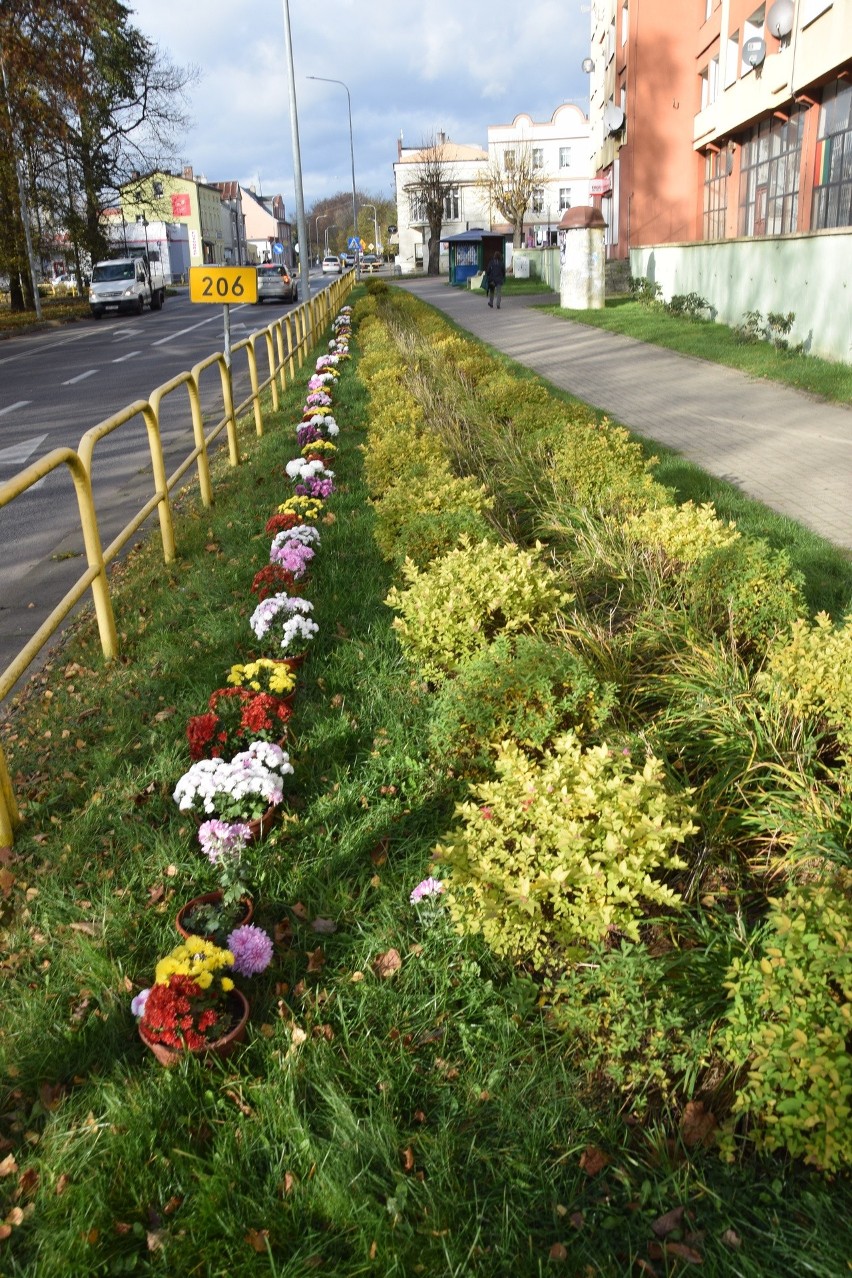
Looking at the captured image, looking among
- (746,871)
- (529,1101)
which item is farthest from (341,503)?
(529,1101)

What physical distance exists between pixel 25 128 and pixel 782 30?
24215 millimetres

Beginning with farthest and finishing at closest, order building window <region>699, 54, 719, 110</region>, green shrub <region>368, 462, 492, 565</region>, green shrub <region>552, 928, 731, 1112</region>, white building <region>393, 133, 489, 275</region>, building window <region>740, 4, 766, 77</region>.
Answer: white building <region>393, 133, 489, 275</region> → building window <region>699, 54, 719, 110</region> → building window <region>740, 4, 766, 77</region> → green shrub <region>368, 462, 492, 565</region> → green shrub <region>552, 928, 731, 1112</region>

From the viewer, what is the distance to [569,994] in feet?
8.41

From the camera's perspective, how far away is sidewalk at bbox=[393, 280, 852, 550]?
7793 millimetres

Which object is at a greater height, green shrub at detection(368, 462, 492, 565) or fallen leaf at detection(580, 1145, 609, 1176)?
green shrub at detection(368, 462, 492, 565)

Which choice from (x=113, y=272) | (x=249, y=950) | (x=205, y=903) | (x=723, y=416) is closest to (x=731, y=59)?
(x=723, y=416)

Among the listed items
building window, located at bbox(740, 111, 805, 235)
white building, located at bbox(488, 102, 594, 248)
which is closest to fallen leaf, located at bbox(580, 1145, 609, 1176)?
building window, located at bbox(740, 111, 805, 235)

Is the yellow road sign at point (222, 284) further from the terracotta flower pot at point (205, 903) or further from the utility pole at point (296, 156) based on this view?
the utility pole at point (296, 156)

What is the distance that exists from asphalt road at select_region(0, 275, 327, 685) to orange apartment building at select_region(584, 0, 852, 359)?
9.38m

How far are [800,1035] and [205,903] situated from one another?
172cm

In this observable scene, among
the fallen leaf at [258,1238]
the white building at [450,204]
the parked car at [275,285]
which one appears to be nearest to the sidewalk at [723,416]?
the fallen leaf at [258,1238]

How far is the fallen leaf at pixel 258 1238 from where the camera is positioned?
205 cm

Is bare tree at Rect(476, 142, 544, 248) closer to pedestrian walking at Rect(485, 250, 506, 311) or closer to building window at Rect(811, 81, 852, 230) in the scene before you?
pedestrian walking at Rect(485, 250, 506, 311)

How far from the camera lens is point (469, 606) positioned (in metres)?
4.09
